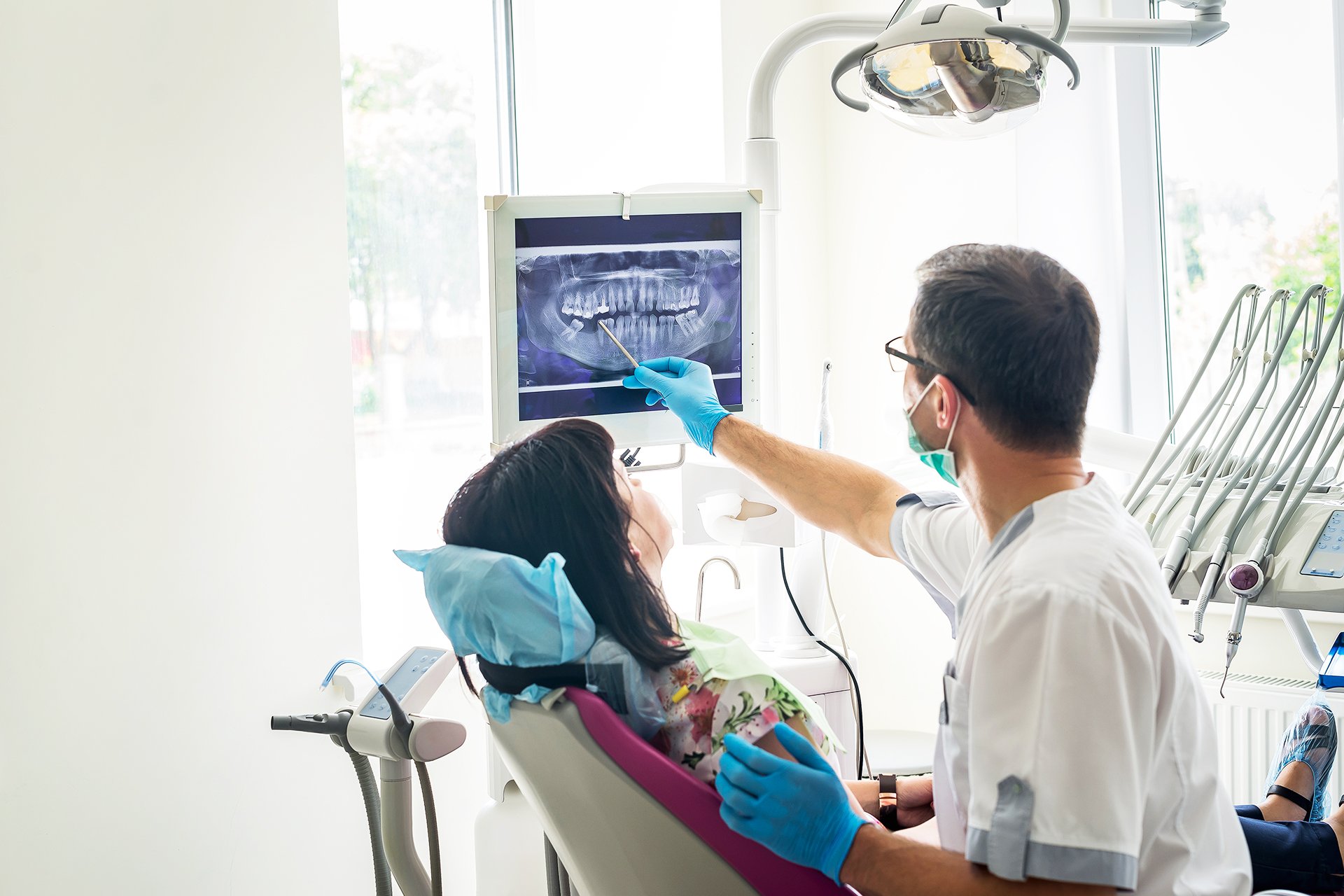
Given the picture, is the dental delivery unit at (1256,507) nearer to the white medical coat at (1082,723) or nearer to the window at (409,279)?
the white medical coat at (1082,723)

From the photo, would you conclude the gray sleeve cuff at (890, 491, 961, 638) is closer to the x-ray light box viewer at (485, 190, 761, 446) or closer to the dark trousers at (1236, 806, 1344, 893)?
the x-ray light box viewer at (485, 190, 761, 446)

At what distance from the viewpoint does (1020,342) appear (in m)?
1.20

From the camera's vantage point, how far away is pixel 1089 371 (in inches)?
48.7

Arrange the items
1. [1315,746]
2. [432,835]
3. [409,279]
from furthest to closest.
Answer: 1. [409,279]
2. [1315,746]
3. [432,835]

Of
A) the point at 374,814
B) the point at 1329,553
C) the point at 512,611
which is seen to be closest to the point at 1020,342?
the point at 512,611

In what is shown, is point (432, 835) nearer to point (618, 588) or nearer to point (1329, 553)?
point (618, 588)

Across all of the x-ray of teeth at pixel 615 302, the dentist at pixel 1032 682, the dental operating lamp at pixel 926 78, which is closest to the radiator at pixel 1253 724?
the dental operating lamp at pixel 926 78

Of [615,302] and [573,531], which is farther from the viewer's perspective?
[615,302]

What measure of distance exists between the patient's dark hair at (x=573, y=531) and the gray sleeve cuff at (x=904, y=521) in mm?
522

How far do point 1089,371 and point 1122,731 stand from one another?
0.42 metres

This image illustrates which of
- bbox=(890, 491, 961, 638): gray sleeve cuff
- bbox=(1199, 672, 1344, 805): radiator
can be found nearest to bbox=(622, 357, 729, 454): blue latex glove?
bbox=(890, 491, 961, 638): gray sleeve cuff

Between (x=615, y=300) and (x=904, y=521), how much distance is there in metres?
0.62

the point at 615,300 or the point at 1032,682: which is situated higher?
the point at 615,300

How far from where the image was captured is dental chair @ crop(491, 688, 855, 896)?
120cm
